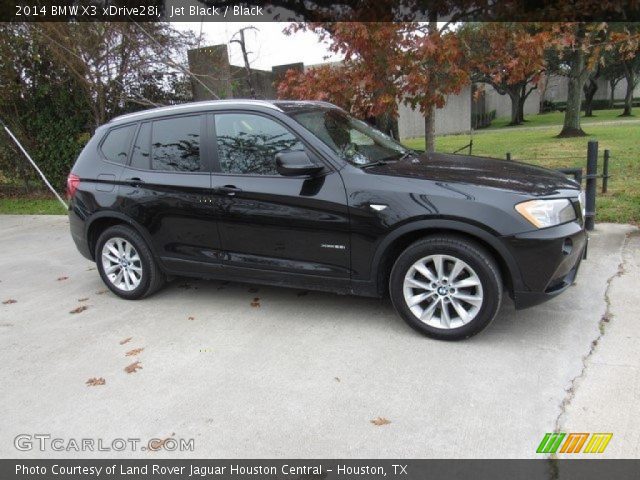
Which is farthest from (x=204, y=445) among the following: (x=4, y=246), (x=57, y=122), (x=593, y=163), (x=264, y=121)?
(x=57, y=122)

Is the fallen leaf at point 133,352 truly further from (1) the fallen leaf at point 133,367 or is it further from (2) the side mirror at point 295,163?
(2) the side mirror at point 295,163

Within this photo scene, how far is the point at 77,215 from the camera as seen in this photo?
17.9ft

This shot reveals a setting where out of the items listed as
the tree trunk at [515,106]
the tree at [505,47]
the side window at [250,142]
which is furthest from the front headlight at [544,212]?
the tree trunk at [515,106]

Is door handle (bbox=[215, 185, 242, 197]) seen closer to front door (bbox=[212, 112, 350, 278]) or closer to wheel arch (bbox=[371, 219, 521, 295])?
front door (bbox=[212, 112, 350, 278])

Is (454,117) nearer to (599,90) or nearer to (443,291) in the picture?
(443,291)

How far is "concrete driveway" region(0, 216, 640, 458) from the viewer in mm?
2959

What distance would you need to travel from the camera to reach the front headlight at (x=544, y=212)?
368 centimetres

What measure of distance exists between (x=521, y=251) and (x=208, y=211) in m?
2.59

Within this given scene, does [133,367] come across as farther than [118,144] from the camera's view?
No

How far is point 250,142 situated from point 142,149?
4.02 ft

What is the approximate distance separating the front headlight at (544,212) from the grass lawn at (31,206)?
9611 mm

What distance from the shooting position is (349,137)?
4.71 meters

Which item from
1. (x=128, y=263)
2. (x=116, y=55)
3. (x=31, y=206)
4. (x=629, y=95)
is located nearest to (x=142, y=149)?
(x=128, y=263)

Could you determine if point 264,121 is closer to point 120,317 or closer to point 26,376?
point 120,317
